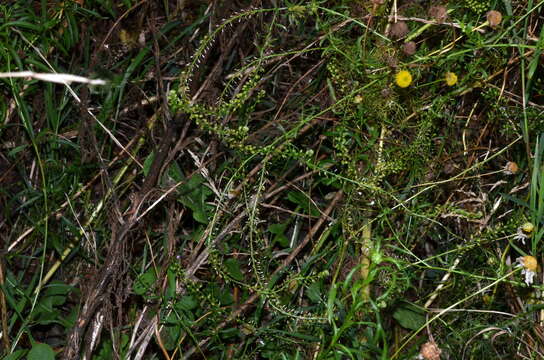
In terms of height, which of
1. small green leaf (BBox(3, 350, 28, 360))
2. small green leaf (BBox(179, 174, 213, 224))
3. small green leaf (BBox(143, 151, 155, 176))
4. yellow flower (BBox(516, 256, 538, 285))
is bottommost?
small green leaf (BBox(3, 350, 28, 360))

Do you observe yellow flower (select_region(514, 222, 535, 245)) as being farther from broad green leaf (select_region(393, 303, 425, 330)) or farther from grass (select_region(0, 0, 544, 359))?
broad green leaf (select_region(393, 303, 425, 330))

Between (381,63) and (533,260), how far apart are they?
0.59 m

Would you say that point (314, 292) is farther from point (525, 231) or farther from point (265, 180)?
point (525, 231)

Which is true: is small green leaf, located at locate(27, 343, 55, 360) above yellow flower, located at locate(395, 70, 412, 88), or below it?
below

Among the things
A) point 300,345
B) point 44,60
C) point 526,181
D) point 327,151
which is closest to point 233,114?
point 327,151

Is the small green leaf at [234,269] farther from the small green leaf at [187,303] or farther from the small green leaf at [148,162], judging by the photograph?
the small green leaf at [148,162]

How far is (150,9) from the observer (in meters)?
1.93

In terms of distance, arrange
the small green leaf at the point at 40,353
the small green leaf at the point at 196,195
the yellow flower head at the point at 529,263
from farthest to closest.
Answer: the small green leaf at the point at 196,195 < the small green leaf at the point at 40,353 < the yellow flower head at the point at 529,263

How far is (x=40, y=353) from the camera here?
1.66m

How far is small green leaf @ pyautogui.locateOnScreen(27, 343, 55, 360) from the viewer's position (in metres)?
1.66

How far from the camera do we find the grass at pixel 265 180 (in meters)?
1.67

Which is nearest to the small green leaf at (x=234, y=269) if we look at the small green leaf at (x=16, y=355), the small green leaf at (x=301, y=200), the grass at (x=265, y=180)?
the grass at (x=265, y=180)

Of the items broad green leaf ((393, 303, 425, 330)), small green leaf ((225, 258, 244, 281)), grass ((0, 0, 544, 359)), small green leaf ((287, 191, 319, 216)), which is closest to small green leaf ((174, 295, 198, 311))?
grass ((0, 0, 544, 359))

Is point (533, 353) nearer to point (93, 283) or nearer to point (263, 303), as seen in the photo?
point (263, 303)
